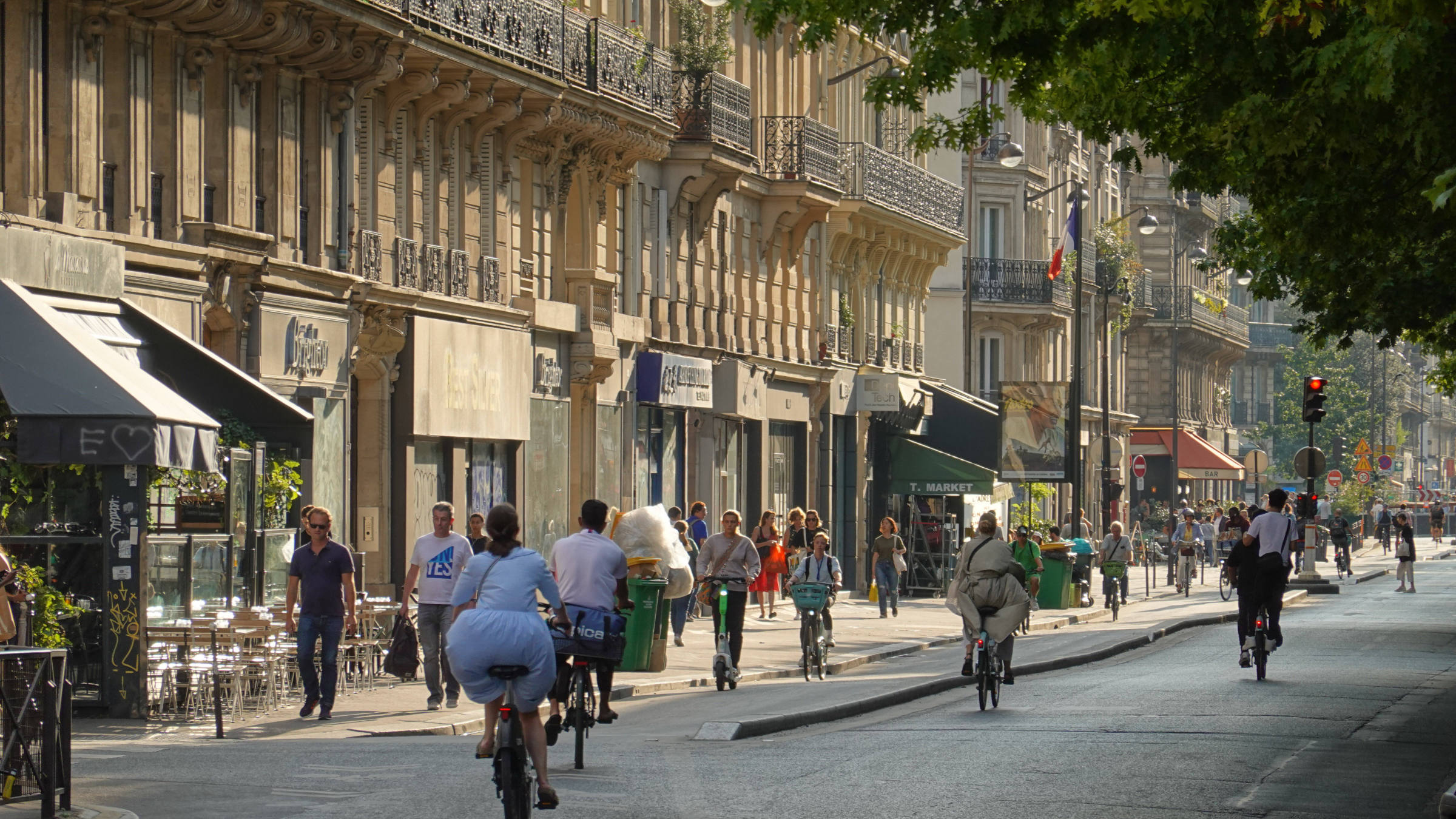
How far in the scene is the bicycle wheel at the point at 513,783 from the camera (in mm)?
11383

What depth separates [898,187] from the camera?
47.5m

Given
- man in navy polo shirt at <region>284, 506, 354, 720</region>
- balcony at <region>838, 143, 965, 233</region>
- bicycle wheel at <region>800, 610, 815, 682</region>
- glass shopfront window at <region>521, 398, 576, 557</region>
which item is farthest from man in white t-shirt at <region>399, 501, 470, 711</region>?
balcony at <region>838, 143, 965, 233</region>

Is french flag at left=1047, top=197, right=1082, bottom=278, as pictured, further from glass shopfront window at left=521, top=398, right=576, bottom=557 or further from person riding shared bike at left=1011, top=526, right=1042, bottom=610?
glass shopfront window at left=521, top=398, right=576, bottom=557

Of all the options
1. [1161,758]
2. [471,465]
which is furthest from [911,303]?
[1161,758]

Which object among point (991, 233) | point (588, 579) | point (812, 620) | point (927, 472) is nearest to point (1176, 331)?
point (991, 233)

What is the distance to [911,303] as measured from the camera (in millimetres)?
52312

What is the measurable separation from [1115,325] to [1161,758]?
53.0m

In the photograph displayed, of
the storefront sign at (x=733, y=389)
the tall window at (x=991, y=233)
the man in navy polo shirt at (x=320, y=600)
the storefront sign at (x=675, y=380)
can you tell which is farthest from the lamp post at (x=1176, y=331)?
the man in navy polo shirt at (x=320, y=600)

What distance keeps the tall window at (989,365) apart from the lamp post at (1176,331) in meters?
5.51

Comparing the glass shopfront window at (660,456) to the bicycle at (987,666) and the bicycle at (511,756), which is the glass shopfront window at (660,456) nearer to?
the bicycle at (987,666)

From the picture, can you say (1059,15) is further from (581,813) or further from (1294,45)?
(581,813)

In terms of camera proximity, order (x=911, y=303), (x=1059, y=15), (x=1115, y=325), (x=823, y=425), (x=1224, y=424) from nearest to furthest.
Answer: (x=1059, y=15)
(x=823, y=425)
(x=911, y=303)
(x=1115, y=325)
(x=1224, y=424)

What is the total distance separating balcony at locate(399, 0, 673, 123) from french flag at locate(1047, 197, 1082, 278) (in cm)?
1218

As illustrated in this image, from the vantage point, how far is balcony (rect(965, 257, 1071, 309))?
2584 inches
